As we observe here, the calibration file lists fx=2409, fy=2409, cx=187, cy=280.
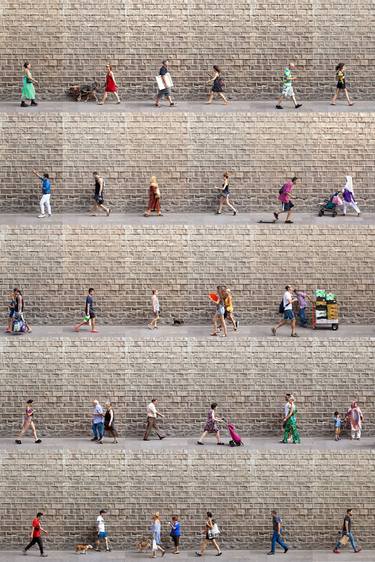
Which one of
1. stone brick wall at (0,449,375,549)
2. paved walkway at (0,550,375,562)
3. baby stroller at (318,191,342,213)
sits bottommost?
paved walkway at (0,550,375,562)

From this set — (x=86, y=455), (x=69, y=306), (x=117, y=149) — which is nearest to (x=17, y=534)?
(x=86, y=455)

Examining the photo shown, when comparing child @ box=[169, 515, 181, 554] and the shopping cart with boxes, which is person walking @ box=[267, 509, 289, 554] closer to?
child @ box=[169, 515, 181, 554]

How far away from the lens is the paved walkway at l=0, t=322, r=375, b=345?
78750mm

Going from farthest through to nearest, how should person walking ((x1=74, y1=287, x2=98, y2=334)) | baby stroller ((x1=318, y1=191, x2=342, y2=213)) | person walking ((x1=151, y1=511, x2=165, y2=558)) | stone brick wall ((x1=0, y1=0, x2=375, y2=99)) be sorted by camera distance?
stone brick wall ((x1=0, y1=0, x2=375, y2=99)) → baby stroller ((x1=318, y1=191, x2=342, y2=213)) → person walking ((x1=74, y1=287, x2=98, y2=334)) → person walking ((x1=151, y1=511, x2=165, y2=558))

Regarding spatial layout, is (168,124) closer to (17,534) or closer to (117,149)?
(117,149)

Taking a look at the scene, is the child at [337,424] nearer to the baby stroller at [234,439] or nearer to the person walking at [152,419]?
the baby stroller at [234,439]

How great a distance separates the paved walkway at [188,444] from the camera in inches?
3029

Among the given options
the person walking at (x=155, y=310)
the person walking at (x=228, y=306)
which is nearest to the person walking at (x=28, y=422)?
the person walking at (x=155, y=310)

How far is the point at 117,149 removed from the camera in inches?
3236

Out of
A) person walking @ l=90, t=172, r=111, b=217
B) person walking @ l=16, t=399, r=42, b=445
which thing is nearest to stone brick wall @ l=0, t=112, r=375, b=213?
person walking @ l=90, t=172, r=111, b=217

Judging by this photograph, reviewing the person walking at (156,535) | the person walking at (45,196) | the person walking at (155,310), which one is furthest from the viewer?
the person walking at (45,196)

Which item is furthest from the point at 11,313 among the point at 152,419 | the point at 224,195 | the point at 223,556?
the point at 223,556

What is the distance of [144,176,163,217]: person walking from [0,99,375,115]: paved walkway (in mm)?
2696

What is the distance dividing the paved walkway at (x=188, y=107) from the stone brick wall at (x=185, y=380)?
902cm
